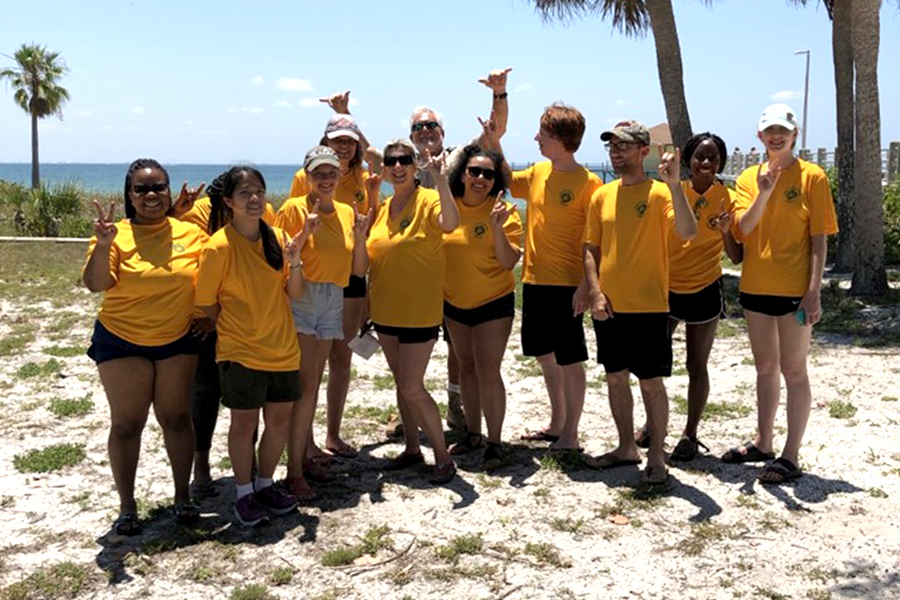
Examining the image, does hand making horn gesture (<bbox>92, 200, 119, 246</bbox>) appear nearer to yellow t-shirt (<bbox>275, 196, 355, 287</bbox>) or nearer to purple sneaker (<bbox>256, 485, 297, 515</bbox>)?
yellow t-shirt (<bbox>275, 196, 355, 287</bbox>)

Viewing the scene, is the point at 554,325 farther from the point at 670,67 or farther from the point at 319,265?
the point at 670,67

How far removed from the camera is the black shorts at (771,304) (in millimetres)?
4883

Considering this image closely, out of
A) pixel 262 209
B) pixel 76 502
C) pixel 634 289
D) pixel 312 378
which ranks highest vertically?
pixel 262 209

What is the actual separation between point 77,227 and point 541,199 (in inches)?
658

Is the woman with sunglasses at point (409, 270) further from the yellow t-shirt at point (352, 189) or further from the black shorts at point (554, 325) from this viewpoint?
the black shorts at point (554, 325)

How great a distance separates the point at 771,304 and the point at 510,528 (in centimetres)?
198

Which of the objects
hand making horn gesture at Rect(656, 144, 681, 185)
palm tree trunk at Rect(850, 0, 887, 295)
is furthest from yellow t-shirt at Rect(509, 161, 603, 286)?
palm tree trunk at Rect(850, 0, 887, 295)

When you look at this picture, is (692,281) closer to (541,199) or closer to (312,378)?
(541,199)

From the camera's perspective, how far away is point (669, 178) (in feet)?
14.5

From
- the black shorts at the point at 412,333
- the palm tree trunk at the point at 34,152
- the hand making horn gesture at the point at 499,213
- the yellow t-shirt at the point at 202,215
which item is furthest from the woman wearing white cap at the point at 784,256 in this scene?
the palm tree trunk at the point at 34,152

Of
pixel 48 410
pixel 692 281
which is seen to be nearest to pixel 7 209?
pixel 48 410

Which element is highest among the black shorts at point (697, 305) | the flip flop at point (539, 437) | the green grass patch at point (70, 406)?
the black shorts at point (697, 305)

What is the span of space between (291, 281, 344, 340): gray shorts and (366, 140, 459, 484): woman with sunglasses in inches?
11.1

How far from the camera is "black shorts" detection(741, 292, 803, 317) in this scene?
4.88 metres
